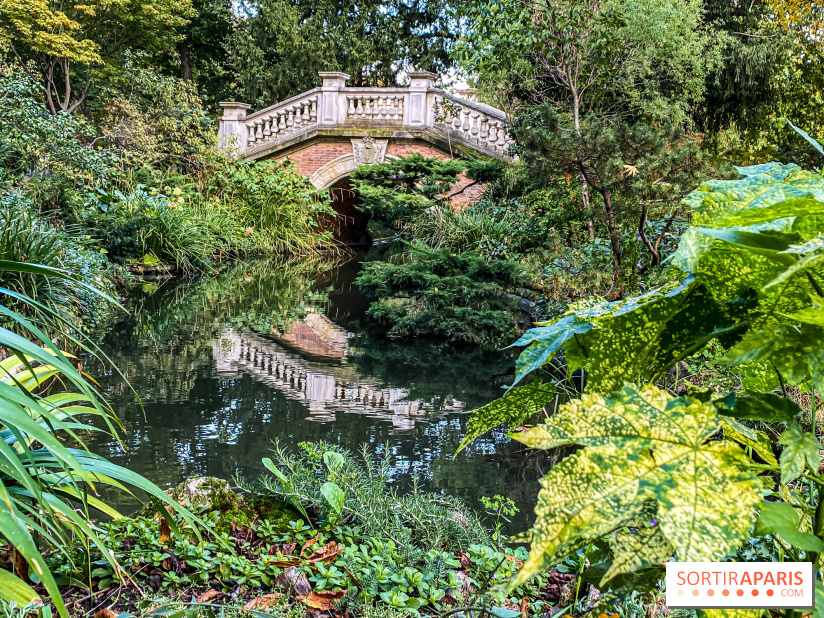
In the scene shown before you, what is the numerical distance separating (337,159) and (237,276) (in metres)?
5.72

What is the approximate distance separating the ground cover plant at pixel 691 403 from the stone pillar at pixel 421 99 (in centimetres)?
1476

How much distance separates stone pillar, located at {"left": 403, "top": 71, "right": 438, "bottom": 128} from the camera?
1477cm

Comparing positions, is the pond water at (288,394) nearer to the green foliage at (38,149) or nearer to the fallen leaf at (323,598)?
the fallen leaf at (323,598)

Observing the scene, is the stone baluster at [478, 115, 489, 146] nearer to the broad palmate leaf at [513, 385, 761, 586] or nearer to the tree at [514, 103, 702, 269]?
the tree at [514, 103, 702, 269]

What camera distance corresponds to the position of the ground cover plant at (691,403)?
1.39 feet

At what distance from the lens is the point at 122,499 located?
9.91 feet

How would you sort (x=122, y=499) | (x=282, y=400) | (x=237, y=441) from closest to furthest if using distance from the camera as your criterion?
1. (x=122, y=499)
2. (x=237, y=441)
3. (x=282, y=400)

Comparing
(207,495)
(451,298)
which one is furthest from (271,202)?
(207,495)

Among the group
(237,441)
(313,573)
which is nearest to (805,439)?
(313,573)

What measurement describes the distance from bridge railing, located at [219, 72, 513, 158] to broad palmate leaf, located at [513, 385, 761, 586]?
13.3 metres

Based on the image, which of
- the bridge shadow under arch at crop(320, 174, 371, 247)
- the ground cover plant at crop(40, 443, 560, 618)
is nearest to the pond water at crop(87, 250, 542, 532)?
the ground cover plant at crop(40, 443, 560, 618)

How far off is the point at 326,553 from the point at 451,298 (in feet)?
17.3

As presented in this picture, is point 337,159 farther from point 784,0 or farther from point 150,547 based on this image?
point 150,547

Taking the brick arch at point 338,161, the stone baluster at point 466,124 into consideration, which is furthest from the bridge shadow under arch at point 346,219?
the stone baluster at point 466,124
